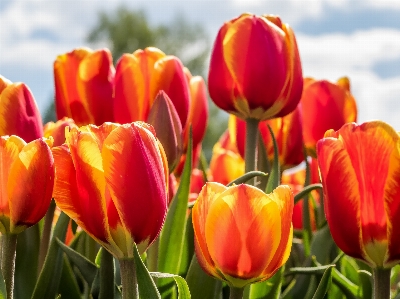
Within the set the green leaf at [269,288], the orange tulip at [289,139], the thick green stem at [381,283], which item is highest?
the orange tulip at [289,139]

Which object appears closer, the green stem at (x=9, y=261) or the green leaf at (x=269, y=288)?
the green stem at (x=9, y=261)

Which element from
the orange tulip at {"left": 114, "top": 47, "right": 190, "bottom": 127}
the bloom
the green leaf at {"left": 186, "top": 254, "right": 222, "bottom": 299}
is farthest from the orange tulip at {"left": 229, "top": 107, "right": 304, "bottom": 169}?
the bloom

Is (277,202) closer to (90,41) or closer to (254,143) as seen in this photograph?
(254,143)

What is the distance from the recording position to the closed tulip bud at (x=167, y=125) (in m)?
0.70

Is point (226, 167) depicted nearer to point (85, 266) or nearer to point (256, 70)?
point (256, 70)

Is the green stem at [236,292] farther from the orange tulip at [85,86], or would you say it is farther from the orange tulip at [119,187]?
the orange tulip at [85,86]

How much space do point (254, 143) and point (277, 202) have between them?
0.96ft

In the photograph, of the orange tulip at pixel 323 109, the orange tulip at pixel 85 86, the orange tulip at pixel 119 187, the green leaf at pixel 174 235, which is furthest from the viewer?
the orange tulip at pixel 323 109

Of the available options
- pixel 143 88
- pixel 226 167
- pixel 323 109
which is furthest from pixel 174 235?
pixel 226 167

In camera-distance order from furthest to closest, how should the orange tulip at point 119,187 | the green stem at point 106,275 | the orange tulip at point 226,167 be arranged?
1. the orange tulip at point 226,167
2. the green stem at point 106,275
3. the orange tulip at point 119,187

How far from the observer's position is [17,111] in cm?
69

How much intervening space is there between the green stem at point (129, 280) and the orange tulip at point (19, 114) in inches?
8.5

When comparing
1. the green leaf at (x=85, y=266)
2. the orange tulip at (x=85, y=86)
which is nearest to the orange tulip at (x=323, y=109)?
the orange tulip at (x=85, y=86)

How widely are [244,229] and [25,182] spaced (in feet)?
0.59
